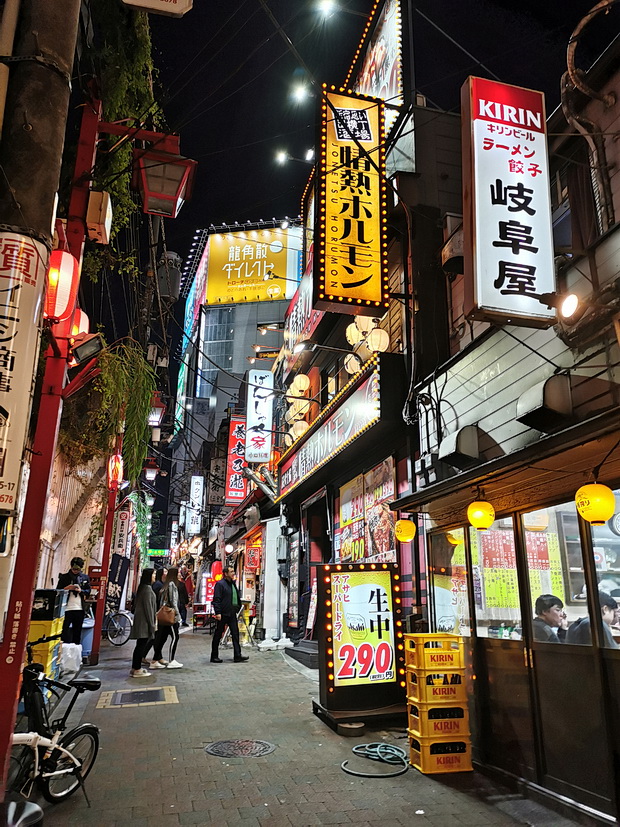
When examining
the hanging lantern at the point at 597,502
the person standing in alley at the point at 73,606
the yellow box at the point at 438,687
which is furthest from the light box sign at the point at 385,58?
the person standing in alley at the point at 73,606

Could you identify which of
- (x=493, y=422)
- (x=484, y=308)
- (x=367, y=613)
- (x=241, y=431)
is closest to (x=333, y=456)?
(x=367, y=613)

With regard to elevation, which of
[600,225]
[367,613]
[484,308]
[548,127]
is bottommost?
[367,613]

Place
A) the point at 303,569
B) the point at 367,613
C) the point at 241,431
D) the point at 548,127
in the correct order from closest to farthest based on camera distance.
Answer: the point at 548,127 → the point at 367,613 → the point at 303,569 → the point at 241,431

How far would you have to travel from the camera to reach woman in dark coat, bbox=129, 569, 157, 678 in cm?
1321

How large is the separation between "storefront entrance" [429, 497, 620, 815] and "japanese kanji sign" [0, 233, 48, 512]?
5.37 meters

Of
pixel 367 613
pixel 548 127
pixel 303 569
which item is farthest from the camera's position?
pixel 303 569

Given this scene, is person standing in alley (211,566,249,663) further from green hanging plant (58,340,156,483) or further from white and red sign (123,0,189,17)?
white and red sign (123,0,189,17)

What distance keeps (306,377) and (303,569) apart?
6246 mm

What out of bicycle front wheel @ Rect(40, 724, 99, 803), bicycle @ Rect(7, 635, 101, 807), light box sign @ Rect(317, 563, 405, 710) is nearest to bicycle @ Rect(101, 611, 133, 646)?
light box sign @ Rect(317, 563, 405, 710)

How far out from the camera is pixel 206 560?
5938 cm

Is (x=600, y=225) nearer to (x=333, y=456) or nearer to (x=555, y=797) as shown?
(x=555, y=797)

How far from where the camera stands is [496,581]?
288 inches

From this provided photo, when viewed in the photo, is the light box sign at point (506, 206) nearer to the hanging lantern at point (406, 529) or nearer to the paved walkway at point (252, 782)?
the hanging lantern at point (406, 529)

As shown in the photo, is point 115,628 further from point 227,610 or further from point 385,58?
point 385,58
